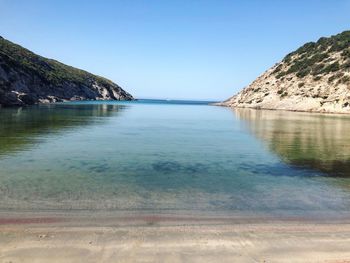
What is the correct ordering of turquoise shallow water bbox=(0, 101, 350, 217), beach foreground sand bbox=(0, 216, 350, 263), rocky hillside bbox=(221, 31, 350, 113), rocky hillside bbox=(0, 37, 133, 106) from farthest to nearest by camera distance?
rocky hillside bbox=(221, 31, 350, 113)
rocky hillside bbox=(0, 37, 133, 106)
turquoise shallow water bbox=(0, 101, 350, 217)
beach foreground sand bbox=(0, 216, 350, 263)

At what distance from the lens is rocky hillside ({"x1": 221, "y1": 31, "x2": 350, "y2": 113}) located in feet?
353

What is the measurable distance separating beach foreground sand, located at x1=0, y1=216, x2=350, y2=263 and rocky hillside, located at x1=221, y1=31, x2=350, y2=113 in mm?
94149

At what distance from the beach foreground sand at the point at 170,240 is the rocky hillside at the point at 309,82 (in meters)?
94.1

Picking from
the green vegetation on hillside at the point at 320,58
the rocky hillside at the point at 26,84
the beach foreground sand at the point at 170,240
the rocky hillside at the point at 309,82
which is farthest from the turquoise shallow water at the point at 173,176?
the green vegetation on hillside at the point at 320,58

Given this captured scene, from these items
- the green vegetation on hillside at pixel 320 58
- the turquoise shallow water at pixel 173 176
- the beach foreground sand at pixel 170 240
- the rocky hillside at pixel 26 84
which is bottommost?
the beach foreground sand at pixel 170 240

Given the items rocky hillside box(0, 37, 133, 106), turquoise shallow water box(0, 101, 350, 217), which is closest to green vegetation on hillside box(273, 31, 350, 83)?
rocky hillside box(0, 37, 133, 106)

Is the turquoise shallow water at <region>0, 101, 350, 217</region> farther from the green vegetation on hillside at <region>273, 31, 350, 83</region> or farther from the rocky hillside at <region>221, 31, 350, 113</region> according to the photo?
the green vegetation on hillside at <region>273, 31, 350, 83</region>

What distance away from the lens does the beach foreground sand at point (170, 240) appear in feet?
32.7

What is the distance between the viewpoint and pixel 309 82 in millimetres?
119688

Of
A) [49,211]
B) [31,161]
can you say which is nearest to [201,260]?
[49,211]

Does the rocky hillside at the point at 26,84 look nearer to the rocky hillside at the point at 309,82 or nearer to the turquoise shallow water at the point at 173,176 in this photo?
the rocky hillside at the point at 309,82

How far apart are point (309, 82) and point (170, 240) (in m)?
117

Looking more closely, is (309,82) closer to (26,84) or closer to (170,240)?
(26,84)

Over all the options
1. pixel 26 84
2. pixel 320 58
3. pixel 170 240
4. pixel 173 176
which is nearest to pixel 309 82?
pixel 320 58
